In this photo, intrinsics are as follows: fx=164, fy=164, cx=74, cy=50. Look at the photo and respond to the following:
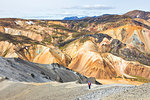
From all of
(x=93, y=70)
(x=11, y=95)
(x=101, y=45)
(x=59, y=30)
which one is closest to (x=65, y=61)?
(x=93, y=70)

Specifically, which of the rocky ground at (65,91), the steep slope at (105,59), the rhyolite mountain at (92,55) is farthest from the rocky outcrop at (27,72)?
the rhyolite mountain at (92,55)

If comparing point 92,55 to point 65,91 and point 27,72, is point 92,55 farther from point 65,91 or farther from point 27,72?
point 65,91

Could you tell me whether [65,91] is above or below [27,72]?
above

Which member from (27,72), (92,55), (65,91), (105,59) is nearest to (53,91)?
(65,91)

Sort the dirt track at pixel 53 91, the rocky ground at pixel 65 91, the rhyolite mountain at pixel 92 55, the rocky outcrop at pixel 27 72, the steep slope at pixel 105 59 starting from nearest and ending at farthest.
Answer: the rocky ground at pixel 65 91 → the dirt track at pixel 53 91 → the rocky outcrop at pixel 27 72 → the steep slope at pixel 105 59 → the rhyolite mountain at pixel 92 55

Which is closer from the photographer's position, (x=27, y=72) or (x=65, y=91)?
(x=65, y=91)

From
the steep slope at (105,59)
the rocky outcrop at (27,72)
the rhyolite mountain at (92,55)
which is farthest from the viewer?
the rhyolite mountain at (92,55)

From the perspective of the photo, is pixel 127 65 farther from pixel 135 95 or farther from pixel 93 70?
pixel 135 95

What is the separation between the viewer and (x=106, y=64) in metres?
61.6

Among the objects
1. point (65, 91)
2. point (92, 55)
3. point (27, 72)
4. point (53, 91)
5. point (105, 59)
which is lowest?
point (105, 59)

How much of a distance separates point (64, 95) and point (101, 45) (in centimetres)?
6033

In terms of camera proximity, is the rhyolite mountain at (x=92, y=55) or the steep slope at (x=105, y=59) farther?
the rhyolite mountain at (x=92, y=55)

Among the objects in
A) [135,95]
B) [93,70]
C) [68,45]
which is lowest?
[93,70]

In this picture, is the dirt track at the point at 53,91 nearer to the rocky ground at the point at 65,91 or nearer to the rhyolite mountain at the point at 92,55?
the rocky ground at the point at 65,91
